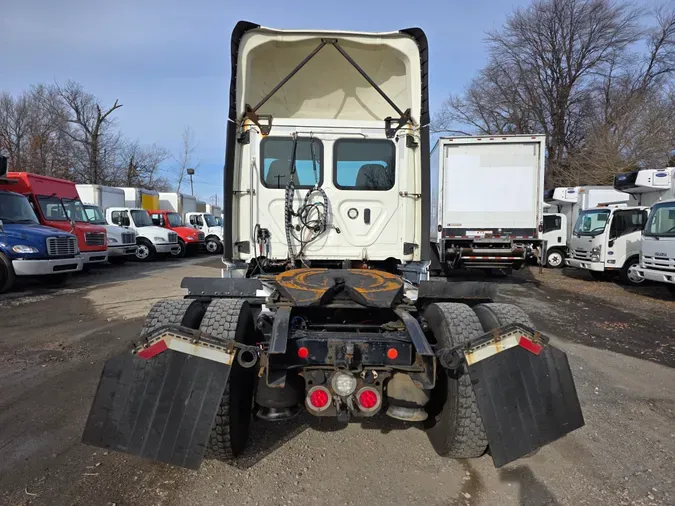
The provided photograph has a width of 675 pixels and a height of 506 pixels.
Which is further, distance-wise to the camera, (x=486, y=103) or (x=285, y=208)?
(x=486, y=103)

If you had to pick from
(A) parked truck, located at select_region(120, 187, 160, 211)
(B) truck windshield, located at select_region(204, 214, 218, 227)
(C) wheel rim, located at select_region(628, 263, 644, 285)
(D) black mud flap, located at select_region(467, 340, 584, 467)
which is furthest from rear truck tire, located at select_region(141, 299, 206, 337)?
(B) truck windshield, located at select_region(204, 214, 218, 227)

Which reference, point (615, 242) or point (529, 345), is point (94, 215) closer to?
point (529, 345)

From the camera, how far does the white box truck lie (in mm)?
11477

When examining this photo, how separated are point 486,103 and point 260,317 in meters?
33.7

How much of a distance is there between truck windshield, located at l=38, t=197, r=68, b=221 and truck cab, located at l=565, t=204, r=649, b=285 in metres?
16.2

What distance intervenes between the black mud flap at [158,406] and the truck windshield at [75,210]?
1302 centimetres

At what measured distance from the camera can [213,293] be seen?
→ 3586 millimetres

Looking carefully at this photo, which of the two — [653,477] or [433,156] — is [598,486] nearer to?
[653,477]

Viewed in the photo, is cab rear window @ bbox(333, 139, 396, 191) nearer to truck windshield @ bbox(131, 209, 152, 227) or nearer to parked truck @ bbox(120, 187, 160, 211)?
truck windshield @ bbox(131, 209, 152, 227)

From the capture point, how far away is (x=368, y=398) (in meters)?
2.63

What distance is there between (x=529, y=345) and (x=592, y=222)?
13.1 meters

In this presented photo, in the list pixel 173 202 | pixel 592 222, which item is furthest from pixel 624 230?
pixel 173 202

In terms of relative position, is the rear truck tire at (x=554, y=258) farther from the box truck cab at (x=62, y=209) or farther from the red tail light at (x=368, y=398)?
the box truck cab at (x=62, y=209)

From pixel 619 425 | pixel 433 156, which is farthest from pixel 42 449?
pixel 433 156
